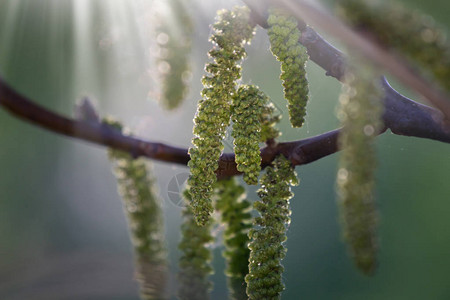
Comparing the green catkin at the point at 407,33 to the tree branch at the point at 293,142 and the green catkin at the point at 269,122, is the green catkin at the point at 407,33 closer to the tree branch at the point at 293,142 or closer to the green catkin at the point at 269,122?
the tree branch at the point at 293,142

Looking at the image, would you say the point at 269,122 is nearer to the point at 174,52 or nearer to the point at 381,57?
the point at 174,52

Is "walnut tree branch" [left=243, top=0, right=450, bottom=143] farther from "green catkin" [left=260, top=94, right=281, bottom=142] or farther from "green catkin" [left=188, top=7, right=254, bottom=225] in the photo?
"green catkin" [left=260, top=94, right=281, bottom=142]

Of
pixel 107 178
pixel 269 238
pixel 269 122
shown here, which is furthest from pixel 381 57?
pixel 107 178

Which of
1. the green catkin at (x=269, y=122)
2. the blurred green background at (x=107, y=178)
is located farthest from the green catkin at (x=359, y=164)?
the blurred green background at (x=107, y=178)

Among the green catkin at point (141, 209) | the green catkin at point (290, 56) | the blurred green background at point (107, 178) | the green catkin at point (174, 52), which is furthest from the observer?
the blurred green background at point (107, 178)

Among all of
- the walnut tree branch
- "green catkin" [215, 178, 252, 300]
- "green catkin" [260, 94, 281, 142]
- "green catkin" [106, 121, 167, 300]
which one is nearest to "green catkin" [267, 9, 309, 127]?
the walnut tree branch

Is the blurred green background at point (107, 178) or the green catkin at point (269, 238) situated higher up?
the green catkin at point (269, 238)

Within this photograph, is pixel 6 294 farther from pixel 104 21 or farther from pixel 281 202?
pixel 281 202
